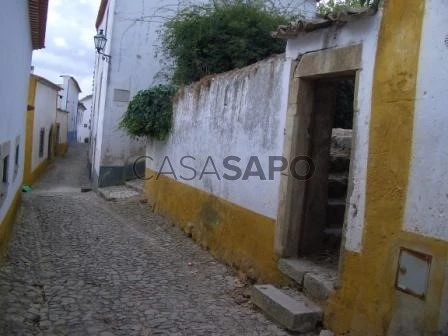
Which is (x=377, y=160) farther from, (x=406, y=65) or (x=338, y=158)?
(x=338, y=158)

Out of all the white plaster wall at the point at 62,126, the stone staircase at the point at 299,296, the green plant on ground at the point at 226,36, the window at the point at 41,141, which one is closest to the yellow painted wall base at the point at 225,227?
the stone staircase at the point at 299,296

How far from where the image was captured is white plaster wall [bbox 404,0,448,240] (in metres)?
2.91

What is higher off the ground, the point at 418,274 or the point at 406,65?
the point at 406,65

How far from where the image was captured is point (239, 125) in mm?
5832

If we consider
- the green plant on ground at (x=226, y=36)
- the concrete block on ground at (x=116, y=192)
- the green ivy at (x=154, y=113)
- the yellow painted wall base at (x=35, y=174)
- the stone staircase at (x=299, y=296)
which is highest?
the green plant on ground at (x=226, y=36)

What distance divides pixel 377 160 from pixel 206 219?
358 cm

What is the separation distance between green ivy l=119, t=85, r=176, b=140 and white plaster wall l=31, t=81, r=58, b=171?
23.5 ft

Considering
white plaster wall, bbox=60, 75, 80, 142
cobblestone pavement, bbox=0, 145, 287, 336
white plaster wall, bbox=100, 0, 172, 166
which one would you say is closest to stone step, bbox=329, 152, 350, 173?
cobblestone pavement, bbox=0, 145, 287, 336

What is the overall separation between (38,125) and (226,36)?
10.9 metres

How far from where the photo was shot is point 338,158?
18.9 feet

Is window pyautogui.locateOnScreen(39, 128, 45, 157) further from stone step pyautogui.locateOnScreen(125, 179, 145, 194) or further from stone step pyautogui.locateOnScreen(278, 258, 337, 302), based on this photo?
stone step pyautogui.locateOnScreen(278, 258, 337, 302)

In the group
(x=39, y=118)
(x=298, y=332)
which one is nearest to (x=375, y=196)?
(x=298, y=332)

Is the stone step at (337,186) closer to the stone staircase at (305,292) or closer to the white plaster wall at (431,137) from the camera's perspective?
the stone staircase at (305,292)

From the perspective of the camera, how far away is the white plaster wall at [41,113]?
15.9 metres
